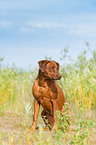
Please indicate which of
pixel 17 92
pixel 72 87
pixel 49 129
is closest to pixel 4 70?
pixel 17 92

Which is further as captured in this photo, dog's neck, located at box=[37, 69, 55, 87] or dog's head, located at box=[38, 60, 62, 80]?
dog's neck, located at box=[37, 69, 55, 87]

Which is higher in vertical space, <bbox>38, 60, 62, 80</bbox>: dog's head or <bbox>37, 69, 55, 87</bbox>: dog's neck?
<bbox>38, 60, 62, 80</bbox>: dog's head

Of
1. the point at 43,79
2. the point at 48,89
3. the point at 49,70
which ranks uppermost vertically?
the point at 49,70

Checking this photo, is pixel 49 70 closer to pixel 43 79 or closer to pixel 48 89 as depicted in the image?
Result: pixel 43 79

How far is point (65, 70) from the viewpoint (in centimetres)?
919

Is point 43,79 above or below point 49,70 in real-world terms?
below

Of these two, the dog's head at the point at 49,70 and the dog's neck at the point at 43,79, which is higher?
the dog's head at the point at 49,70

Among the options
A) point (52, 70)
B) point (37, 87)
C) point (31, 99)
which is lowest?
point (31, 99)

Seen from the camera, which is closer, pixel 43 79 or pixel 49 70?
pixel 49 70

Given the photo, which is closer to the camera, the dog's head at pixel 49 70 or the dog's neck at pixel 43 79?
the dog's head at pixel 49 70

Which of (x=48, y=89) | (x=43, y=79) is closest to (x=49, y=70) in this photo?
(x=43, y=79)

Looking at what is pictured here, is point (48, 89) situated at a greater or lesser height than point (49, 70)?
lesser

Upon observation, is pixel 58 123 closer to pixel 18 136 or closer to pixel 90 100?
pixel 18 136

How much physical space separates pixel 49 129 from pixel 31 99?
2567 millimetres
